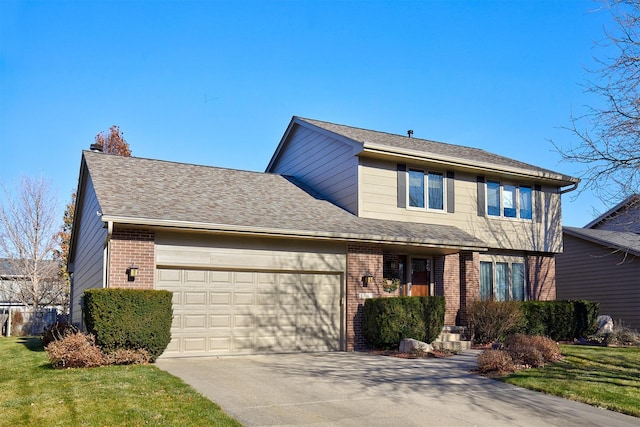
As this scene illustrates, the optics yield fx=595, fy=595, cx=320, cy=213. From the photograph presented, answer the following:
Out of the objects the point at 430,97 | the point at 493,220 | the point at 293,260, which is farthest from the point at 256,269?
the point at 493,220

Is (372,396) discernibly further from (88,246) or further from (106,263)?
(88,246)

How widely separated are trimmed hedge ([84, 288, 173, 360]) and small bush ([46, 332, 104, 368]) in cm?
41

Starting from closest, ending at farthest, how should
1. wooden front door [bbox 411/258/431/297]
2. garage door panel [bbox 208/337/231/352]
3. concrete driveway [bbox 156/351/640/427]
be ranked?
concrete driveway [bbox 156/351/640/427] < garage door panel [bbox 208/337/231/352] < wooden front door [bbox 411/258/431/297]

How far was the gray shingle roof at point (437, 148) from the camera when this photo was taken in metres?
19.2

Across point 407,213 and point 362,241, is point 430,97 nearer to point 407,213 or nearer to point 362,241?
point 407,213

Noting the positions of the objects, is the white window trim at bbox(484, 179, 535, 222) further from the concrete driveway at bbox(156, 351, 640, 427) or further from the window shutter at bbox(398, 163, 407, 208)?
the concrete driveway at bbox(156, 351, 640, 427)

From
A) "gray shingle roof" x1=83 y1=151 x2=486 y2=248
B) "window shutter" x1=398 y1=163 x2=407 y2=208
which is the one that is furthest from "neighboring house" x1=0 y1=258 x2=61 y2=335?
"window shutter" x1=398 y1=163 x2=407 y2=208

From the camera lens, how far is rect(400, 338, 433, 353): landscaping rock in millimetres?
14062

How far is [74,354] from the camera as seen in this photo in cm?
1093

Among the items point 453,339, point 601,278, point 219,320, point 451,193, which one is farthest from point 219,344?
point 601,278

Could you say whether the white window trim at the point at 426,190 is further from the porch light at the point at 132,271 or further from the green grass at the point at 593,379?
the porch light at the point at 132,271

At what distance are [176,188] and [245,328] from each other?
4.30 metres

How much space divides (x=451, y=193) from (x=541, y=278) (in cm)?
504

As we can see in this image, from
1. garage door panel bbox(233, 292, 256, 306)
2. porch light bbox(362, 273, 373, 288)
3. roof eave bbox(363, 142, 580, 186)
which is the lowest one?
garage door panel bbox(233, 292, 256, 306)
